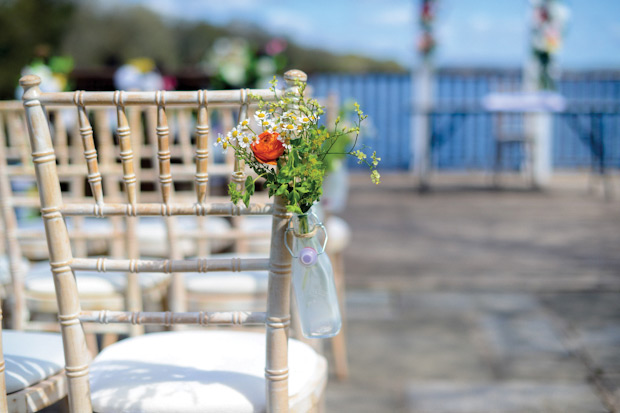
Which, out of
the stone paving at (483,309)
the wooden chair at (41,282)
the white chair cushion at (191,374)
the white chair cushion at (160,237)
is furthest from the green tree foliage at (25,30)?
the white chair cushion at (191,374)

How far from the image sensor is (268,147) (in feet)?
3.30

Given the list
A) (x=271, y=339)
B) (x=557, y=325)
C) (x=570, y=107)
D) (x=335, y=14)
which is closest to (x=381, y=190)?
(x=570, y=107)

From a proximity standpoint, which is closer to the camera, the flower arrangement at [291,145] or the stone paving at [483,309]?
the flower arrangement at [291,145]

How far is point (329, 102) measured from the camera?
2.13 m

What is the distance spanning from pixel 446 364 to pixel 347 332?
0.48m

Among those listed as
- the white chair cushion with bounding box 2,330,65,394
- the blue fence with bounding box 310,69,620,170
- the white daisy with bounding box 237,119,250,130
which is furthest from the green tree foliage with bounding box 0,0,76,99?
the white daisy with bounding box 237,119,250,130

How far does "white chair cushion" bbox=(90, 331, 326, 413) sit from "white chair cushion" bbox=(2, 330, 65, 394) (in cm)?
8

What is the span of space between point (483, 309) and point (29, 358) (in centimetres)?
220

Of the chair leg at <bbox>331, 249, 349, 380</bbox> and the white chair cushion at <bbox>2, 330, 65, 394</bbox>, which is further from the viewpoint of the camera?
the chair leg at <bbox>331, 249, 349, 380</bbox>

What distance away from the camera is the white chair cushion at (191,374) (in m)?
1.14

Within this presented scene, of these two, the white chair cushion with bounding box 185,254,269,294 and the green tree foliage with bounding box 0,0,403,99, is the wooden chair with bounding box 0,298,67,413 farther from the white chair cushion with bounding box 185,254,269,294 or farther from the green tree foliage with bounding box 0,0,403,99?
the green tree foliage with bounding box 0,0,403,99

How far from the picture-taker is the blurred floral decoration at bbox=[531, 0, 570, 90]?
657cm

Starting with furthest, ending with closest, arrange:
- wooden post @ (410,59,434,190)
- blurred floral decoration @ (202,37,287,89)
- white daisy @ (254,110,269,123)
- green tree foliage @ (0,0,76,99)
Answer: green tree foliage @ (0,0,76,99) → wooden post @ (410,59,434,190) → blurred floral decoration @ (202,37,287,89) → white daisy @ (254,110,269,123)

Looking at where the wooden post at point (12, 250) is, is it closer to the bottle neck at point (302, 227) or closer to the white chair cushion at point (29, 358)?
the white chair cushion at point (29, 358)
